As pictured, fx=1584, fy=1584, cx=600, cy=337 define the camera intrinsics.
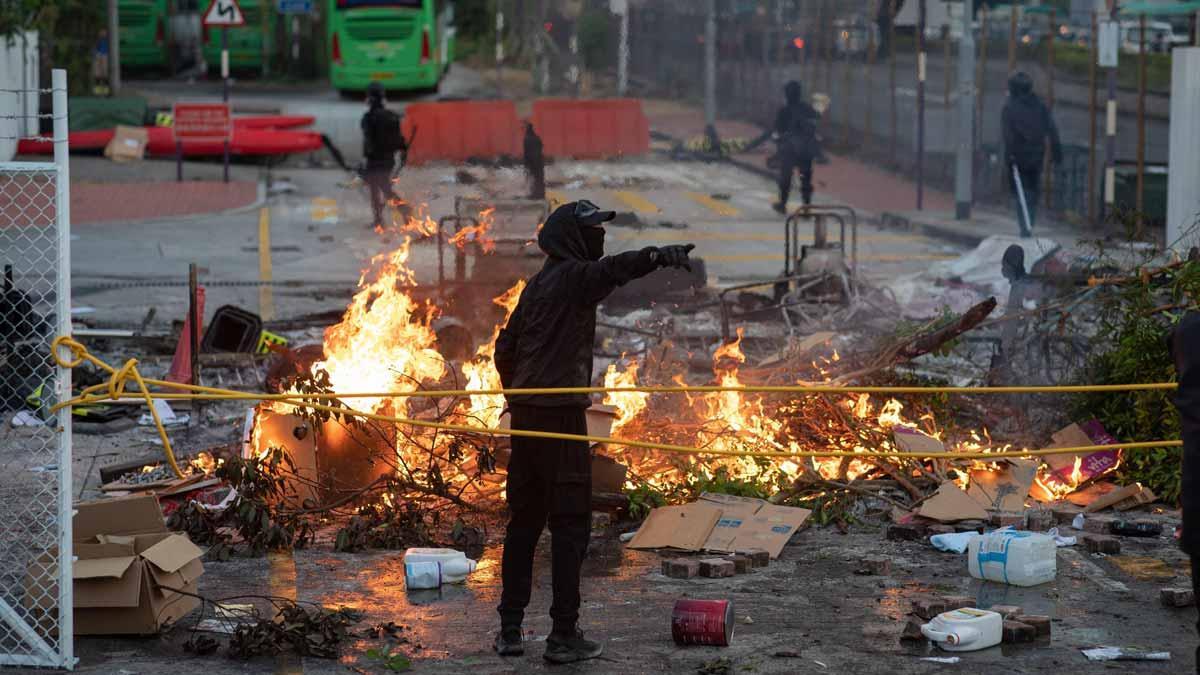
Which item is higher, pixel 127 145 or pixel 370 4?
pixel 370 4

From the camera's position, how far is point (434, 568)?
720 centimetres

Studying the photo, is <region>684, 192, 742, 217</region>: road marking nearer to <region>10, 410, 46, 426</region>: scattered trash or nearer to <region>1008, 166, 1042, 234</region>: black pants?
<region>1008, 166, 1042, 234</region>: black pants

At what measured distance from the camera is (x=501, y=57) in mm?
36844

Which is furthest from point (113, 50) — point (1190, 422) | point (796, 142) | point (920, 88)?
point (1190, 422)

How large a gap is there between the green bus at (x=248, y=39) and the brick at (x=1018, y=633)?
113 ft

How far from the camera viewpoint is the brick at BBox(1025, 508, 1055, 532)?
8125 mm

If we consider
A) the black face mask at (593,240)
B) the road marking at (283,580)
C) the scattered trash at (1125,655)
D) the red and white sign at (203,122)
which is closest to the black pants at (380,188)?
the red and white sign at (203,122)

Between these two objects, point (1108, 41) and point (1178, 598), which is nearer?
point (1178, 598)

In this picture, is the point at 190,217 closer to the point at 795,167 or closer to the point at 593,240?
the point at 795,167

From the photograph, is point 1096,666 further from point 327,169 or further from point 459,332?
point 327,169

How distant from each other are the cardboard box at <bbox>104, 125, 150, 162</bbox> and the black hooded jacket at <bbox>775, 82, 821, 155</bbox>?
35.0ft

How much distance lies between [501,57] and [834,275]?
2454 centimetres

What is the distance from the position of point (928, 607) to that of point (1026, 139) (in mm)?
12935

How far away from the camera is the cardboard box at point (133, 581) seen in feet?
20.9
